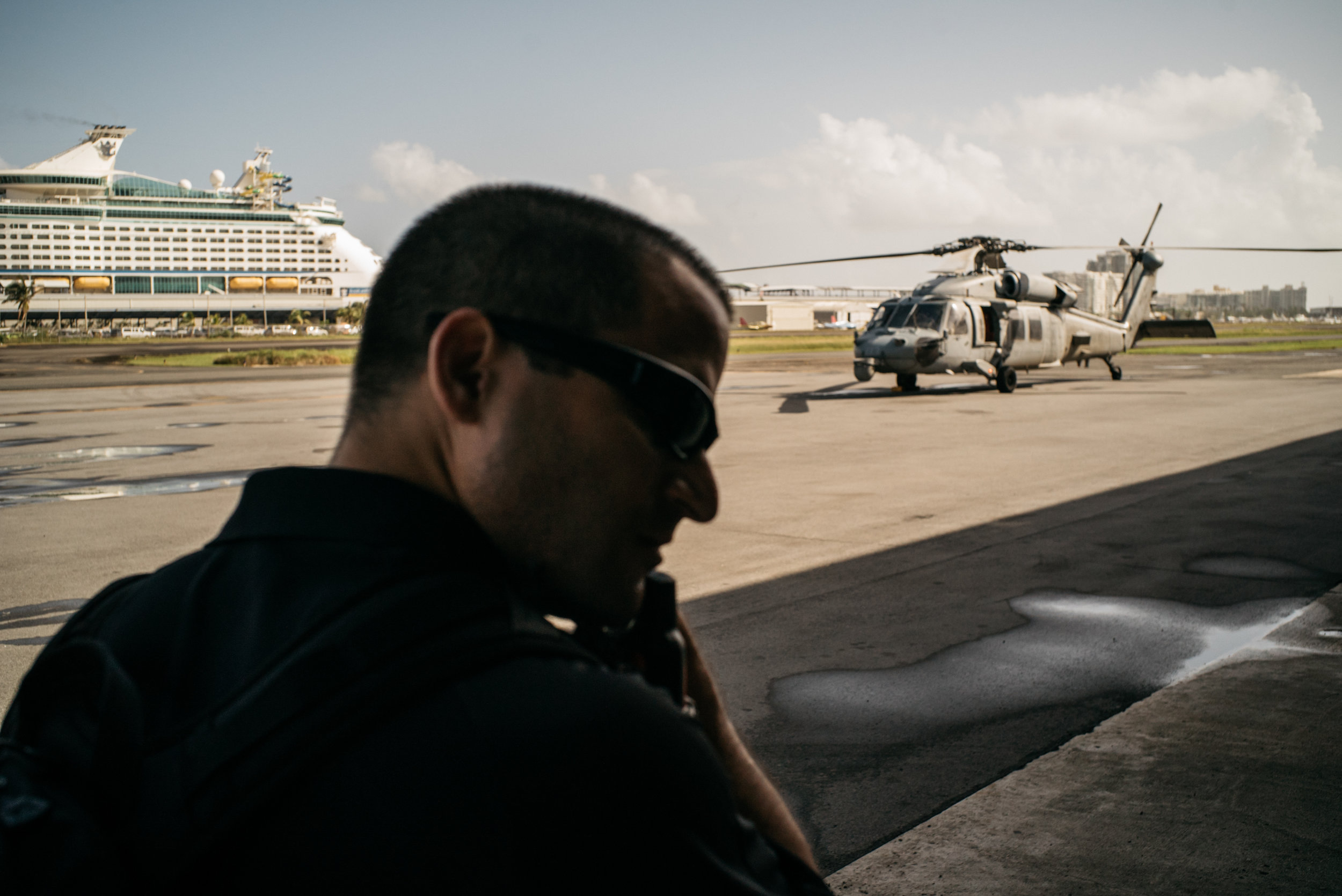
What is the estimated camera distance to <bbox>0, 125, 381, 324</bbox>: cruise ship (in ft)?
369

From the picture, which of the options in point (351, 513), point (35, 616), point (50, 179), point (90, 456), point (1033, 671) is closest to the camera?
point (351, 513)

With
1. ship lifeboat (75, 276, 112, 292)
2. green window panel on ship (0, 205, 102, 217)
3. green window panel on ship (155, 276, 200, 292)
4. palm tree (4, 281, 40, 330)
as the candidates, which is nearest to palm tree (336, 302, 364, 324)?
green window panel on ship (155, 276, 200, 292)

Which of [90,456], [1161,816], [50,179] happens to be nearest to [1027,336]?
[90,456]

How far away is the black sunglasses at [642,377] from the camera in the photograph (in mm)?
975

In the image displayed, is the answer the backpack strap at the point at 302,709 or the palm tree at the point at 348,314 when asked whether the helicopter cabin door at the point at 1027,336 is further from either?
the palm tree at the point at 348,314

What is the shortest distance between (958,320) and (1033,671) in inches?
709

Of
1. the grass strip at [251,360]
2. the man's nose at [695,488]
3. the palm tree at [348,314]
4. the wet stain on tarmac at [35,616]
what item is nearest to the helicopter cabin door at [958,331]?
the wet stain on tarmac at [35,616]

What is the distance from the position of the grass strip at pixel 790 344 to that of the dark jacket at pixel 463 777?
144ft

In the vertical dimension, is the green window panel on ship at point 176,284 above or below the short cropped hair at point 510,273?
above

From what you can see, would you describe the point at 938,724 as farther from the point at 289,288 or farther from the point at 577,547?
the point at 289,288

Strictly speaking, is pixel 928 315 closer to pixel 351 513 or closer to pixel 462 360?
pixel 462 360

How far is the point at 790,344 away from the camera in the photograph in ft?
187

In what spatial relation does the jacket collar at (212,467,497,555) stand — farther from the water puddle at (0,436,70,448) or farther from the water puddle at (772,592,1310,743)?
the water puddle at (0,436,70,448)

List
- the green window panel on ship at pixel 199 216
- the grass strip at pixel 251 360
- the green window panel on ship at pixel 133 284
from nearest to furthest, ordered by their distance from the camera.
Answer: the grass strip at pixel 251 360, the green window panel on ship at pixel 133 284, the green window panel on ship at pixel 199 216
